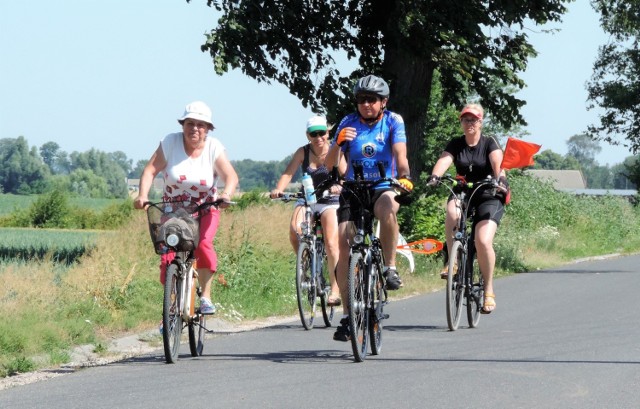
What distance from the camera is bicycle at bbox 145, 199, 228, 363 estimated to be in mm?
9133

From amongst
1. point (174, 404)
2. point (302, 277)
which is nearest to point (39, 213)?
point (302, 277)

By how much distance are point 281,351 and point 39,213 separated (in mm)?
52776

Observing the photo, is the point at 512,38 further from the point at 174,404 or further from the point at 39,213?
the point at 39,213

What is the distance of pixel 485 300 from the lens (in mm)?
11812

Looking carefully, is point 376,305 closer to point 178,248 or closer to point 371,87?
point 178,248

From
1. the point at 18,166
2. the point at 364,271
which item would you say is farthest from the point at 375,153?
the point at 18,166

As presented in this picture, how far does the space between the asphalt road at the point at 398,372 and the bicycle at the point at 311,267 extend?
0.84 ft

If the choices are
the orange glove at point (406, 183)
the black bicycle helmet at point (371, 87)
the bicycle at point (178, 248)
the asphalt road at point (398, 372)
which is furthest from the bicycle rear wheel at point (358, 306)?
the black bicycle helmet at point (371, 87)

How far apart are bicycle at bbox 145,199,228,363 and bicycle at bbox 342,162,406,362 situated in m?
1.02

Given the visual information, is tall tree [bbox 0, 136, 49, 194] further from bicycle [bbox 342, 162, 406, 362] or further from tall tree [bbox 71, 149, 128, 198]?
bicycle [bbox 342, 162, 406, 362]

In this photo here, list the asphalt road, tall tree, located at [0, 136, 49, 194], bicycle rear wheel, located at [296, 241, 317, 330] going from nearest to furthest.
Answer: the asphalt road, bicycle rear wheel, located at [296, 241, 317, 330], tall tree, located at [0, 136, 49, 194]

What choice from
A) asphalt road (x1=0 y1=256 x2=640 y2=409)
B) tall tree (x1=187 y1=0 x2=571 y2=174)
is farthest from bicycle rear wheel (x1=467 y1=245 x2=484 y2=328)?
tall tree (x1=187 y1=0 x2=571 y2=174)

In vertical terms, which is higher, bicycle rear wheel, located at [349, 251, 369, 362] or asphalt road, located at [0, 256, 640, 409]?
bicycle rear wheel, located at [349, 251, 369, 362]

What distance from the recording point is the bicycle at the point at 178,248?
9.13 m
